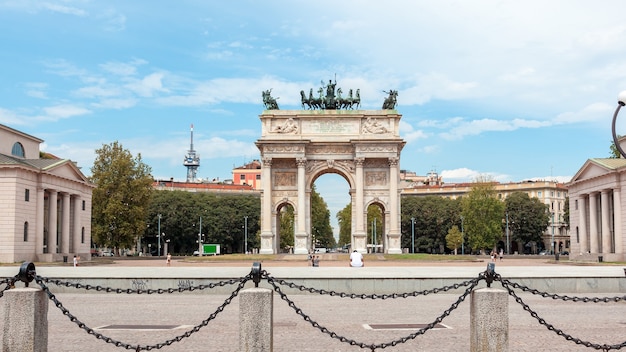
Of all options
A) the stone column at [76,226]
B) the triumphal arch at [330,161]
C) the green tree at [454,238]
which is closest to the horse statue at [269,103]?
the triumphal arch at [330,161]

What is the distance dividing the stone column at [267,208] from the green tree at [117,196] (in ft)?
51.1

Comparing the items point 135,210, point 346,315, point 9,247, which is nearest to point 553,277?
point 346,315

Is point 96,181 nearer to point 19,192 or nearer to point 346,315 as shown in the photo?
point 19,192

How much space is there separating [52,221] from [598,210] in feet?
181

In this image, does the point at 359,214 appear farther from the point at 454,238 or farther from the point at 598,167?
the point at 454,238

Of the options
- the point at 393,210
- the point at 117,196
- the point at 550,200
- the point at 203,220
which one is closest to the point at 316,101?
the point at 393,210

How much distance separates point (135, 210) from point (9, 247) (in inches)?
946

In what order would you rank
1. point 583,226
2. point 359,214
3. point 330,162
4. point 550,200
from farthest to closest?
point 550,200 → point 330,162 → point 359,214 → point 583,226

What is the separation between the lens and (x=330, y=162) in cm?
7856

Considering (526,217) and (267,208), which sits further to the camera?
(526,217)

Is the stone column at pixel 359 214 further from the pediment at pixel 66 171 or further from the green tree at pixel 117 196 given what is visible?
the pediment at pixel 66 171

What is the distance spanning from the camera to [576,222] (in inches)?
3076

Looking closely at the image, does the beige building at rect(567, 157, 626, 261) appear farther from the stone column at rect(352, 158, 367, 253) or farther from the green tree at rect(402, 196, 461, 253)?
the green tree at rect(402, 196, 461, 253)

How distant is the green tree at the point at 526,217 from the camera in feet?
416
